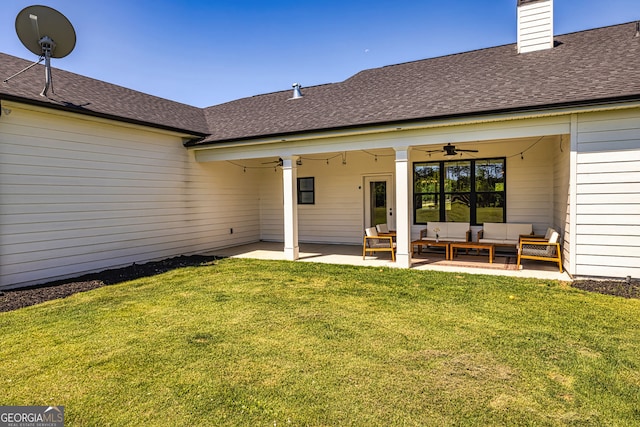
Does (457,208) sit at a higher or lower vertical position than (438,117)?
lower

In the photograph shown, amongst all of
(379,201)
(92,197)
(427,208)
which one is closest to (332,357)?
(92,197)

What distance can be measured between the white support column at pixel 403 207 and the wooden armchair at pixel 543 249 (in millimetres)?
2324

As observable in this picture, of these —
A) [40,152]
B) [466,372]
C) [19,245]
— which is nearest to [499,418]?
[466,372]

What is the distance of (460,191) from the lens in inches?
391

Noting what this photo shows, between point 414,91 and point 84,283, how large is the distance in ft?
27.3

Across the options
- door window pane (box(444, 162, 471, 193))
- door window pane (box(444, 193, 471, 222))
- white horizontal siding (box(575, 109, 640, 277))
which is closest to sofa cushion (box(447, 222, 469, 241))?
door window pane (box(444, 193, 471, 222))

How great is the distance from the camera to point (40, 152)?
21.9 feet

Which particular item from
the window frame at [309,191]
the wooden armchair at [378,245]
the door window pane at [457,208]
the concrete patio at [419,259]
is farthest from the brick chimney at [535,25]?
the window frame at [309,191]

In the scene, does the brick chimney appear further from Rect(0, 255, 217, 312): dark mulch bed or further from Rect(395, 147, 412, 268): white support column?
Rect(0, 255, 217, 312): dark mulch bed

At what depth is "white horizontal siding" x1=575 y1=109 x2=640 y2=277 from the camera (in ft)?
19.0

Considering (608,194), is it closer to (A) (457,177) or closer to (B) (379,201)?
(A) (457,177)

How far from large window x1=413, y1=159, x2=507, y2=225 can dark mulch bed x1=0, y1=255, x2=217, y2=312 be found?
633 centimetres

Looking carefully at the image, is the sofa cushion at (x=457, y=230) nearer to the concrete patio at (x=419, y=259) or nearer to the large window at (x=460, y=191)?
the concrete patio at (x=419, y=259)

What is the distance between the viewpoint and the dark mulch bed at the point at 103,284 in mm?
5449
